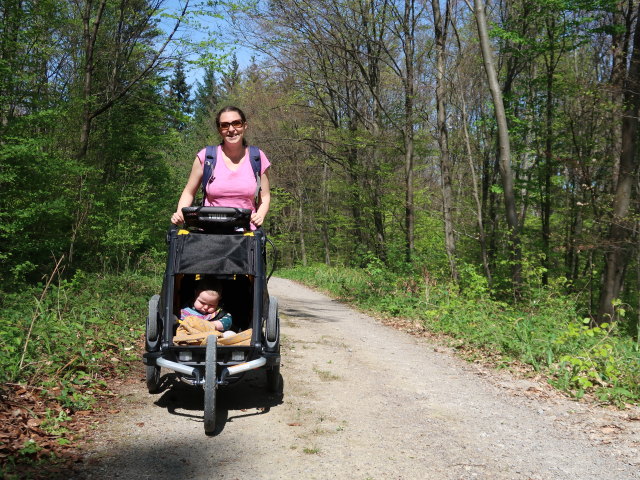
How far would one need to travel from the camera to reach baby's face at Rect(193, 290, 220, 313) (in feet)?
13.6

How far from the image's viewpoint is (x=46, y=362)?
4422mm

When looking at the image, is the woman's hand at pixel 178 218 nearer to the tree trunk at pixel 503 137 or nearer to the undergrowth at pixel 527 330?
the undergrowth at pixel 527 330

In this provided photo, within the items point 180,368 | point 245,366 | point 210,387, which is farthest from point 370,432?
point 180,368

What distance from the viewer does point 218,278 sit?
432 centimetres

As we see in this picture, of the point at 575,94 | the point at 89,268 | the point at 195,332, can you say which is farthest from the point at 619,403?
the point at 575,94

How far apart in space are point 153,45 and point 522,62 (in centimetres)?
1283

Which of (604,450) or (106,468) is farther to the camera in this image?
(604,450)

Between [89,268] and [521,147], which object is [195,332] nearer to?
[89,268]

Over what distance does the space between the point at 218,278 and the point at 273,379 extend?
1.09 meters

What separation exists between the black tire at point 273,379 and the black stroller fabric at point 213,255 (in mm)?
1030

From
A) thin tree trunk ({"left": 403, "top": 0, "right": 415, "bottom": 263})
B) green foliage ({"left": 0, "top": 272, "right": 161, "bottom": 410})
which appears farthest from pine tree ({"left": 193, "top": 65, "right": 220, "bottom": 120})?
green foliage ({"left": 0, "top": 272, "right": 161, "bottom": 410})

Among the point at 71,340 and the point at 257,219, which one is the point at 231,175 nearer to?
the point at 257,219

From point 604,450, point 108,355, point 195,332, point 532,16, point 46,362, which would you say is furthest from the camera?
point 532,16

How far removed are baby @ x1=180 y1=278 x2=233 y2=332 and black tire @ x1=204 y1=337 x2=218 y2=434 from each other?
1.43 feet
